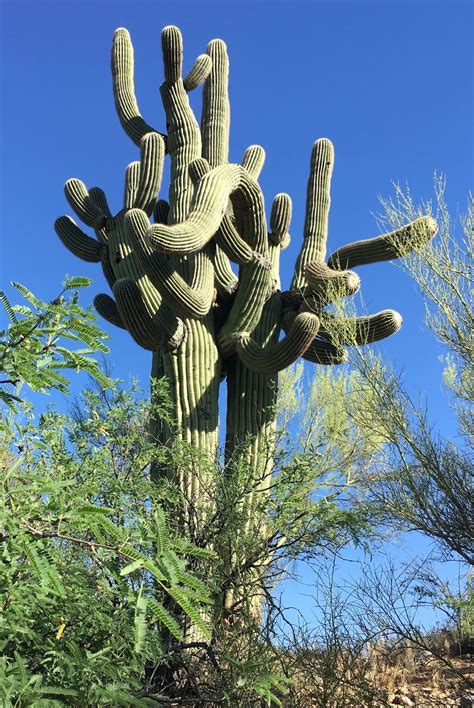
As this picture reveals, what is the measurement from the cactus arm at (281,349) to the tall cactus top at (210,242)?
0.04ft

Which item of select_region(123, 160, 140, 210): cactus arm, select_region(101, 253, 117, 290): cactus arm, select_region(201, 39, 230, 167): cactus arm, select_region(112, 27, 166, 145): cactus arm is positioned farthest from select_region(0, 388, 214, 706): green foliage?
select_region(112, 27, 166, 145): cactus arm

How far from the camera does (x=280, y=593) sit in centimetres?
575

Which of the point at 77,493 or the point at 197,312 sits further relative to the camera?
the point at 197,312

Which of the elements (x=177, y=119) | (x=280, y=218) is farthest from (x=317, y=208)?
(x=177, y=119)

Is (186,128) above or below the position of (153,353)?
above

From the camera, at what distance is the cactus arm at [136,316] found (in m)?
7.02

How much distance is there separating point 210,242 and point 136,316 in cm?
124

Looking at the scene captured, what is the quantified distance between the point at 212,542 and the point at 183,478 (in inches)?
36.0

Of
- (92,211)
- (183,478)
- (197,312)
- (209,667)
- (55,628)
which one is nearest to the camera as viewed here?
(55,628)

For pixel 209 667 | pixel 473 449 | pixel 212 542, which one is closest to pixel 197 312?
pixel 212 542

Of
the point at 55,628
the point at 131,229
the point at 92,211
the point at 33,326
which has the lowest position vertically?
the point at 55,628

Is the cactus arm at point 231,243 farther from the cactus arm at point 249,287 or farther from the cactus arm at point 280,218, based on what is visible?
the cactus arm at point 280,218

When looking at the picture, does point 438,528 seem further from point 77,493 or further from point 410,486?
point 77,493

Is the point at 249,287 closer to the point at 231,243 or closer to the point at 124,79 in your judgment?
the point at 231,243
